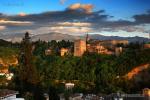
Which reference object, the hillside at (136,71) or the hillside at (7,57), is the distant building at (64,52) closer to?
the hillside at (7,57)

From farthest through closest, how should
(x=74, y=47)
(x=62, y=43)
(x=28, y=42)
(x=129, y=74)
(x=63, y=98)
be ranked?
(x=62, y=43) → (x=74, y=47) → (x=129, y=74) → (x=63, y=98) → (x=28, y=42)

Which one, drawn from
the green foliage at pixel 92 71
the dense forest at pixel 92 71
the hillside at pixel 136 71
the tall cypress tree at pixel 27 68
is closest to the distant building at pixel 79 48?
the dense forest at pixel 92 71

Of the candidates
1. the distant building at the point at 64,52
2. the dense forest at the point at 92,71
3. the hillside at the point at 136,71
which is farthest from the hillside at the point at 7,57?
the hillside at the point at 136,71

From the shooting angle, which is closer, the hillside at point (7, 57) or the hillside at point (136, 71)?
the hillside at point (136, 71)

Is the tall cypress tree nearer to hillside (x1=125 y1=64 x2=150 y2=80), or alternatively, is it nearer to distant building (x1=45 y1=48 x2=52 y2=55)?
hillside (x1=125 y1=64 x2=150 y2=80)

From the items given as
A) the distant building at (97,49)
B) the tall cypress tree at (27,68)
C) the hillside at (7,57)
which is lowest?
the hillside at (7,57)

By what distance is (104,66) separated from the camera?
57.0 metres

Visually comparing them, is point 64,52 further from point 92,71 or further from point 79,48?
point 92,71

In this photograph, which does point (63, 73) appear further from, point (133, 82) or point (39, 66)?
point (133, 82)

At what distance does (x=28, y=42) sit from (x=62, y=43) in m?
55.5

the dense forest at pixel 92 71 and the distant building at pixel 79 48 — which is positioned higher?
the distant building at pixel 79 48

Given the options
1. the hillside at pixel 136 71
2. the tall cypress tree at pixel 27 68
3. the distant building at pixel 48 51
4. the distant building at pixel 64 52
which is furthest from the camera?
the distant building at pixel 48 51

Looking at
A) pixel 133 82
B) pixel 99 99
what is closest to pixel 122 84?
pixel 133 82

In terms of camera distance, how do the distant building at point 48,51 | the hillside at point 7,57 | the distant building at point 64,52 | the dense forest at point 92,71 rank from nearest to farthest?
1. the dense forest at point 92,71
2. the hillside at point 7,57
3. the distant building at point 64,52
4. the distant building at point 48,51
